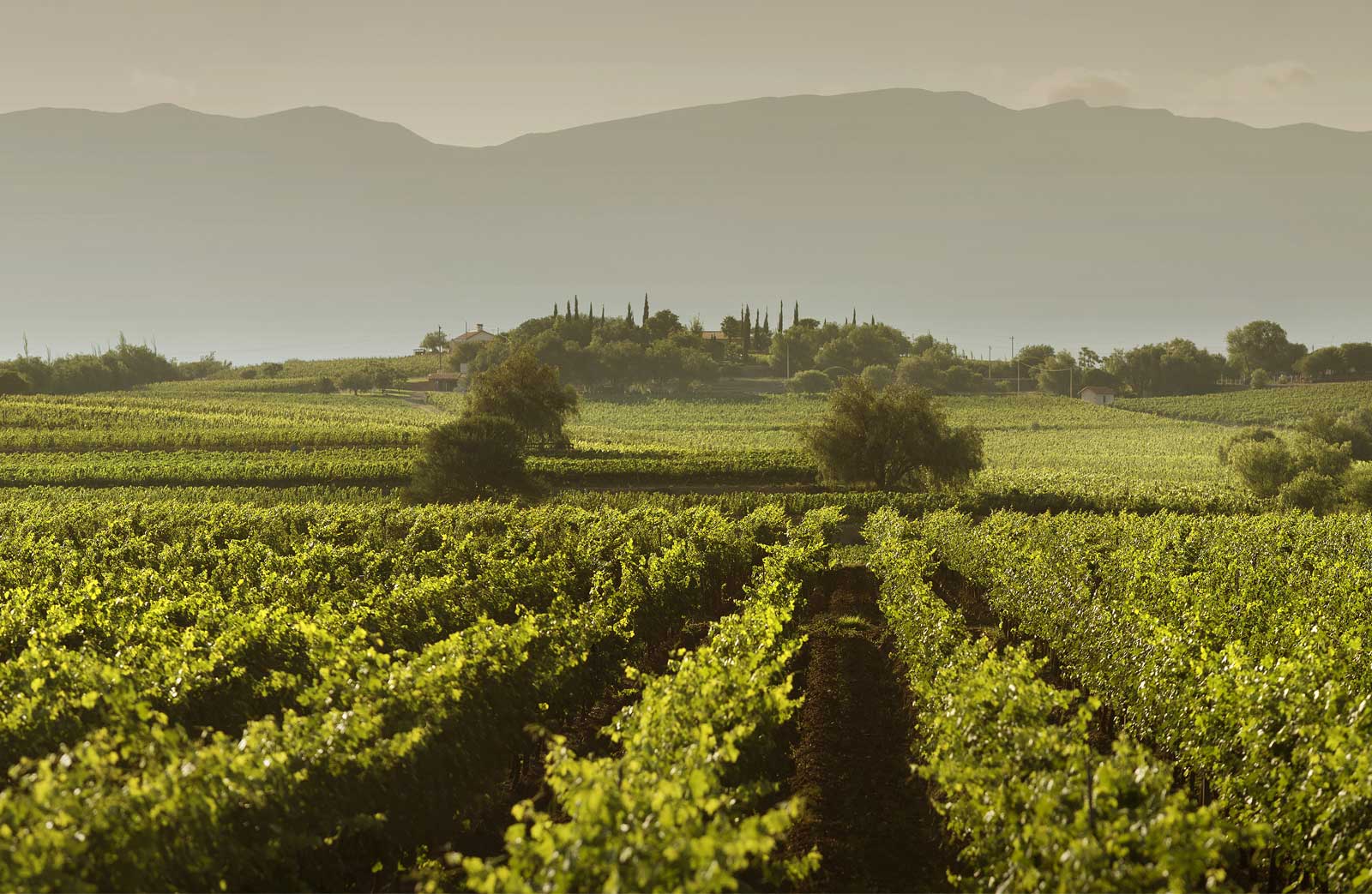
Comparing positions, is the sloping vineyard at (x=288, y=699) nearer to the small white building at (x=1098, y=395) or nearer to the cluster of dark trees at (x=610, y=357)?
the cluster of dark trees at (x=610, y=357)

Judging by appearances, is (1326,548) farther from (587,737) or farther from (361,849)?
(361,849)

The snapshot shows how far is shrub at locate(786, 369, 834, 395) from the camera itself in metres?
139

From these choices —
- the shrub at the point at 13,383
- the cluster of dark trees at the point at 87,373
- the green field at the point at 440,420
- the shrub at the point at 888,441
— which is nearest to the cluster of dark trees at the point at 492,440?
the green field at the point at 440,420

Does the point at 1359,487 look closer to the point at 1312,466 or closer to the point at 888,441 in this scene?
the point at 1312,466

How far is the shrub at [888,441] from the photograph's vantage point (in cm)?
5519

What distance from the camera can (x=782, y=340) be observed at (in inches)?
6407

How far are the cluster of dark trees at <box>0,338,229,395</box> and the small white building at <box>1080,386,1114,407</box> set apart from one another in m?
128

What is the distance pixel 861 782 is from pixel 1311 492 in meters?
52.5

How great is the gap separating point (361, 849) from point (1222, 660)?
11117 millimetres

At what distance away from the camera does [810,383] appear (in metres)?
140

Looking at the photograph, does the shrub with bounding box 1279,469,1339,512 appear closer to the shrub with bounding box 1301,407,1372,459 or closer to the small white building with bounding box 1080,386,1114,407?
the shrub with bounding box 1301,407,1372,459

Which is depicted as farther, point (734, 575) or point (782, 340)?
point (782, 340)

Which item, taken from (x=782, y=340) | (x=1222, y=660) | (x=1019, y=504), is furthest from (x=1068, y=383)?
(x=1222, y=660)

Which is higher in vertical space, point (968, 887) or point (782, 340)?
point (782, 340)
